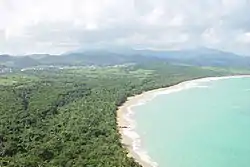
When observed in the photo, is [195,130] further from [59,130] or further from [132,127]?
[59,130]

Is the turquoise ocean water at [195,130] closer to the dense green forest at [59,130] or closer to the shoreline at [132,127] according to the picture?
the shoreline at [132,127]

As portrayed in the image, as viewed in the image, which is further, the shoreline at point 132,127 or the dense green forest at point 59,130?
the shoreline at point 132,127

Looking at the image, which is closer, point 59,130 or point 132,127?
point 59,130

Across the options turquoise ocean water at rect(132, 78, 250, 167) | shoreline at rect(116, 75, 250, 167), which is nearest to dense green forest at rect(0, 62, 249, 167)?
shoreline at rect(116, 75, 250, 167)

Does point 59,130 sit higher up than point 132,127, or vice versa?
point 59,130

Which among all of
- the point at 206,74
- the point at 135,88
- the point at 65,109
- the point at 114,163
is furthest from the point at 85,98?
the point at 206,74

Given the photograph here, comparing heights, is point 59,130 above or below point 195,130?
above

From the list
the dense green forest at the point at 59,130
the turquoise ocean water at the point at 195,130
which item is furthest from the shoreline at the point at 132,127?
the dense green forest at the point at 59,130

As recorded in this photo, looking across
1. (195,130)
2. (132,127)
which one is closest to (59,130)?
(132,127)

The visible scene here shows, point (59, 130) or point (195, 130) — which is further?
point (195, 130)

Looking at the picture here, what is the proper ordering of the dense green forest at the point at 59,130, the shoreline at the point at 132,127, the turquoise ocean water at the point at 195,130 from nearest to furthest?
A: 1. the dense green forest at the point at 59,130
2. the shoreline at the point at 132,127
3. the turquoise ocean water at the point at 195,130
